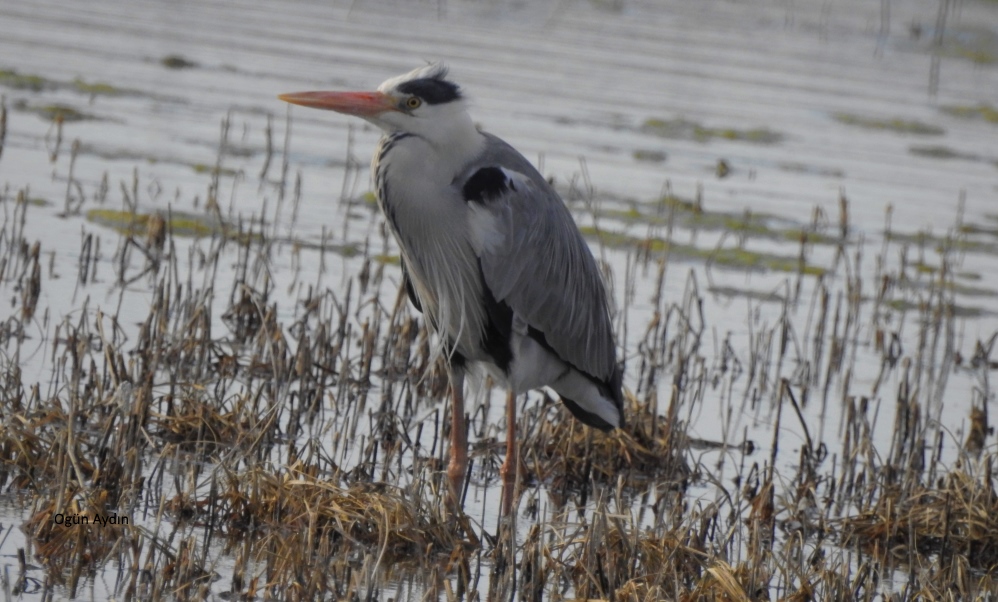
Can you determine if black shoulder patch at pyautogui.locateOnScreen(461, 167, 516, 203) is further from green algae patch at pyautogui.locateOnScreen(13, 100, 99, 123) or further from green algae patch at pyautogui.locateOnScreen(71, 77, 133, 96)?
green algae patch at pyautogui.locateOnScreen(71, 77, 133, 96)

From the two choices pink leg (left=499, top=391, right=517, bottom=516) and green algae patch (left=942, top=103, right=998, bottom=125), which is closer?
pink leg (left=499, top=391, right=517, bottom=516)

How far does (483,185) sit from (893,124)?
45.5 ft

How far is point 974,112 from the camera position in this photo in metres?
20.1

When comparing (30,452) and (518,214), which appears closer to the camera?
(30,452)

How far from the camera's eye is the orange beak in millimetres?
5043

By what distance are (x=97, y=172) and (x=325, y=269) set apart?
2.70 meters

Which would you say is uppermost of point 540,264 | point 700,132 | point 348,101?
point 348,101

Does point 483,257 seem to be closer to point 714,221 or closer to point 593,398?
point 593,398

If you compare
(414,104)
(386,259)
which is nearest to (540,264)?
(414,104)

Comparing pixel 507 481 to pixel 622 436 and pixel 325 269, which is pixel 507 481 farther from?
pixel 325 269

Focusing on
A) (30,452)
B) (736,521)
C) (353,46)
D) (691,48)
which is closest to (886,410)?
(736,521)

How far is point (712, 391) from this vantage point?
24.9ft

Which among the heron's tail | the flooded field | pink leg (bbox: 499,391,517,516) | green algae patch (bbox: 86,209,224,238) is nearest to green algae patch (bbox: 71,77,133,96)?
the flooded field

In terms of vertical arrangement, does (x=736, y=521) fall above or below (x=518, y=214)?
below
